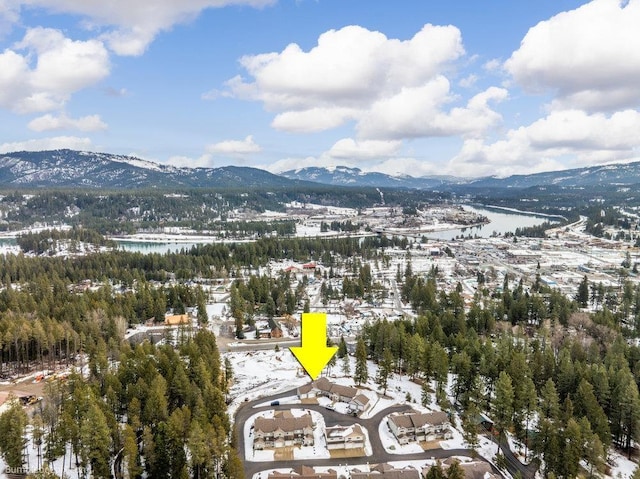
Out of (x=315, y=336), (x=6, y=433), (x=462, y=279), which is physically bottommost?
(x=462, y=279)

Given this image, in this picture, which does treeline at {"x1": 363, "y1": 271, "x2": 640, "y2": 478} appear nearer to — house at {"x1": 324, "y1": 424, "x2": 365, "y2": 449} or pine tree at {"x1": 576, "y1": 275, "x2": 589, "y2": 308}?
house at {"x1": 324, "y1": 424, "x2": 365, "y2": 449}

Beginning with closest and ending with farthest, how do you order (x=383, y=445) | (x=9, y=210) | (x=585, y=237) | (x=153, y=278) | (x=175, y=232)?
(x=383, y=445), (x=153, y=278), (x=585, y=237), (x=175, y=232), (x=9, y=210)

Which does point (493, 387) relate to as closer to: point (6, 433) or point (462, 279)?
point (6, 433)

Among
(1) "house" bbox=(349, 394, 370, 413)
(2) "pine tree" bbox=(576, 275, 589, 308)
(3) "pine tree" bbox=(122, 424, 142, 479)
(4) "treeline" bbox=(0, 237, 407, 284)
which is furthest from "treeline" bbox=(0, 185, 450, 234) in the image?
(3) "pine tree" bbox=(122, 424, 142, 479)

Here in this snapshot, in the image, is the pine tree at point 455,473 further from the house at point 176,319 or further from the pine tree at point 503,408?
the house at point 176,319

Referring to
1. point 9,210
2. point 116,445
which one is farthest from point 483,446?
point 9,210

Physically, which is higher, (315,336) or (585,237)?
(315,336)

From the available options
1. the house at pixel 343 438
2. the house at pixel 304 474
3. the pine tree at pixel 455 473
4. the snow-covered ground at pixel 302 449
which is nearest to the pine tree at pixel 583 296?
the house at pixel 343 438
